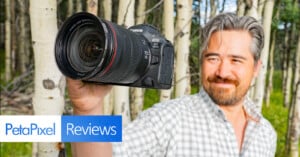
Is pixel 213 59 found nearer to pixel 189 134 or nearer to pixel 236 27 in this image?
pixel 236 27

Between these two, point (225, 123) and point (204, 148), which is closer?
point (204, 148)

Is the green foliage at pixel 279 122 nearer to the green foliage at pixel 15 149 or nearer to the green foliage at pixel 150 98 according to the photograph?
the green foliage at pixel 150 98

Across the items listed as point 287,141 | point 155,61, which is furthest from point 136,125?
point 287,141

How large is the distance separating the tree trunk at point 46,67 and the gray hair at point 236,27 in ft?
3.47

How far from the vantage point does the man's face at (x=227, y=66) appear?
7.32 ft

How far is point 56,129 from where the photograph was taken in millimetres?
2824

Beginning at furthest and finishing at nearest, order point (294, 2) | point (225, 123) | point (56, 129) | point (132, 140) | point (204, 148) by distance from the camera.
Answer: point (294, 2) → point (56, 129) → point (225, 123) → point (204, 148) → point (132, 140)

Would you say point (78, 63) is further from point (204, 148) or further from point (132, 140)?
point (204, 148)

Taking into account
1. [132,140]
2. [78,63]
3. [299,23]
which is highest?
[299,23]

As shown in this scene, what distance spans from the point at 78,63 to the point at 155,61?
40cm

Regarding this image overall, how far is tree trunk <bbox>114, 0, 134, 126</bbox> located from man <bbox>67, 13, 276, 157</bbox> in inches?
77.8

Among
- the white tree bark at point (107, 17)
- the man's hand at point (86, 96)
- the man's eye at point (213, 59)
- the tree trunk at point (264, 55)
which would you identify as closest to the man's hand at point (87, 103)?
the man's hand at point (86, 96)

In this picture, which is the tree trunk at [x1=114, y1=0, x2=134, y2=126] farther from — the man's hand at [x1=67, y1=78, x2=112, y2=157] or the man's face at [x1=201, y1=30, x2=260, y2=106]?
the man's hand at [x1=67, y1=78, x2=112, y2=157]

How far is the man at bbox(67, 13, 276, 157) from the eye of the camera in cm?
198
